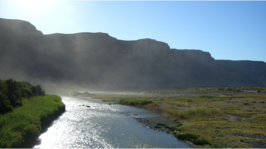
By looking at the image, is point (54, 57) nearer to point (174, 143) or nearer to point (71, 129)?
point (71, 129)

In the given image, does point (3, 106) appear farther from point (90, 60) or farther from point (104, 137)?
point (90, 60)

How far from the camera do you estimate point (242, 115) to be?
3225cm

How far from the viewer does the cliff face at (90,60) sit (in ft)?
382

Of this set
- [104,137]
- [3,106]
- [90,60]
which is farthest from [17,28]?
[104,137]

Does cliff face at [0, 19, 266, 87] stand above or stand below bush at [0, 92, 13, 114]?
above

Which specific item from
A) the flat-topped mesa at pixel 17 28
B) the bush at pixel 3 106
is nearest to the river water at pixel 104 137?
the bush at pixel 3 106

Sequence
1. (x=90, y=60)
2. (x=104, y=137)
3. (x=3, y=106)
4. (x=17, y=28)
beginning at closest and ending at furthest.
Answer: (x=104, y=137)
(x=3, y=106)
(x=17, y=28)
(x=90, y=60)

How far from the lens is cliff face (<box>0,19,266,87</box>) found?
116 m

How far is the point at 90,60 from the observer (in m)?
150

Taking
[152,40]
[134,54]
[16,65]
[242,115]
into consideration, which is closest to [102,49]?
[134,54]

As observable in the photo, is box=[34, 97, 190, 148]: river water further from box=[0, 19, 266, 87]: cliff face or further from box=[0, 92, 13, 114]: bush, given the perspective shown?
box=[0, 19, 266, 87]: cliff face

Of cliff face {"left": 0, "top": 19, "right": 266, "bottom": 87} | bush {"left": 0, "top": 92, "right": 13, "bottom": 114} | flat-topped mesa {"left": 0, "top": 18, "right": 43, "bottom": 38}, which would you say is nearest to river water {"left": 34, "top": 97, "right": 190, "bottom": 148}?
bush {"left": 0, "top": 92, "right": 13, "bottom": 114}

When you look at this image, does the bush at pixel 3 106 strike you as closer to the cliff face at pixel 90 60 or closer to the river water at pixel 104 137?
the river water at pixel 104 137

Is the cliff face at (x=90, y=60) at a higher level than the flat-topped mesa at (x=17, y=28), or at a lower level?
lower
